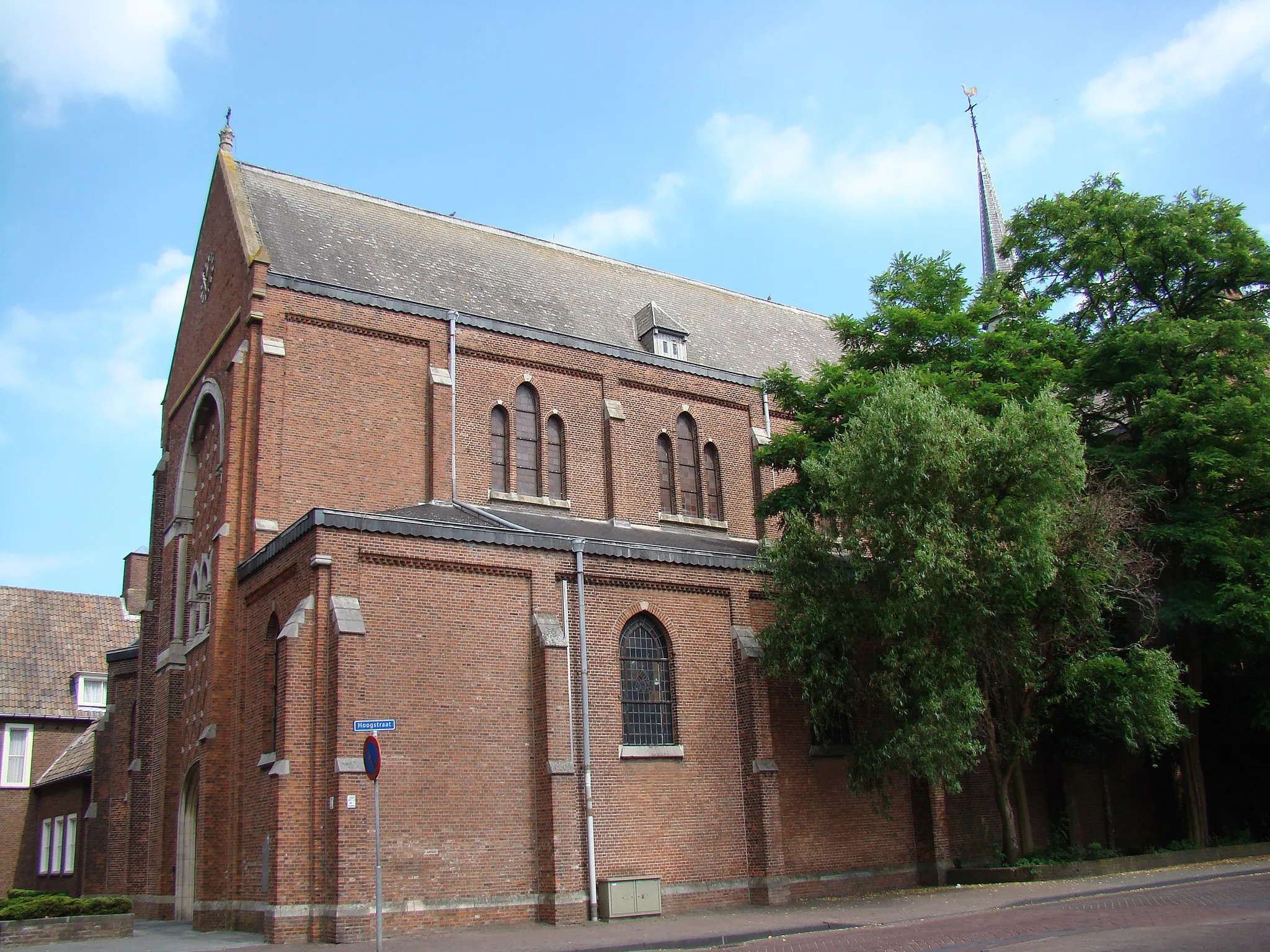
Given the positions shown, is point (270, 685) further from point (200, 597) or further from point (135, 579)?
point (135, 579)

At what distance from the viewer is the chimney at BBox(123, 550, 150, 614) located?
40188 mm

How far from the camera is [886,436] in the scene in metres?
20.7

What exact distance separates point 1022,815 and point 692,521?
34.8 feet

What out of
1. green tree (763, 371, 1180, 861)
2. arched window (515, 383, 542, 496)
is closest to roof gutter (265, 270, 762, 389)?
arched window (515, 383, 542, 496)

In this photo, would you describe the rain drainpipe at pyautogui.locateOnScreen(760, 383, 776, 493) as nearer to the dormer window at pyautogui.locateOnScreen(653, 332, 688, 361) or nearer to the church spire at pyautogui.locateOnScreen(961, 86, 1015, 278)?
the dormer window at pyautogui.locateOnScreen(653, 332, 688, 361)

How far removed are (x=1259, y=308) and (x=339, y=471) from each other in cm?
2287

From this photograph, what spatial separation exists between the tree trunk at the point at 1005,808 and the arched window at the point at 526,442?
483 inches

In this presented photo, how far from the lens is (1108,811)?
96.7 feet

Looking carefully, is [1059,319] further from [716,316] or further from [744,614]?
[744,614]

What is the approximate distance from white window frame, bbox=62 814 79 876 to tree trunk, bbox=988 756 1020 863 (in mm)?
28319

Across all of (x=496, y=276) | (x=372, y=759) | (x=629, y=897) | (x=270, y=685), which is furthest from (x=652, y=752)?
(x=496, y=276)

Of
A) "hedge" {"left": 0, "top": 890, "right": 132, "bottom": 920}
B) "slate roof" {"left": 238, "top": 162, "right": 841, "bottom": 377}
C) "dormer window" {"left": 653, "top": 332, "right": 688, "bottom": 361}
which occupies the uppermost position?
"slate roof" {"left": 238, "top": 162, "right": 841, "bottom": 377}

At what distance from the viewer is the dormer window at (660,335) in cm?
3097

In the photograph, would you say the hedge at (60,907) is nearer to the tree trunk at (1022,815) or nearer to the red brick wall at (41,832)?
the red brick wall at (41,832)
